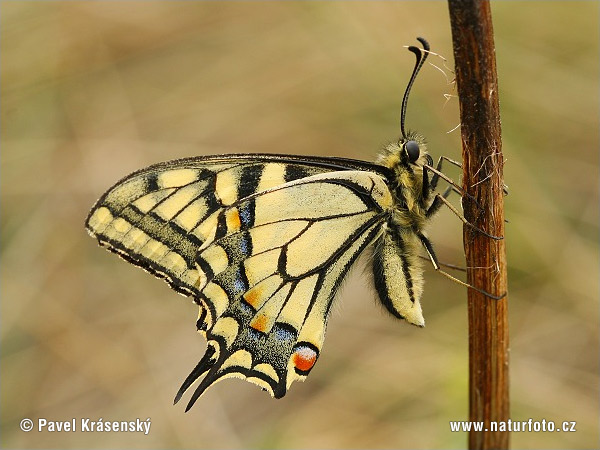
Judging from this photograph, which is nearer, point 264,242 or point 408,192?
point 408,192

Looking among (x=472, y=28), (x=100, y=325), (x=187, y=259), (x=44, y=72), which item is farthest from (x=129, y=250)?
(x=44, y=72)

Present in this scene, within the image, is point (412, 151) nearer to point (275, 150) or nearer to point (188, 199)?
point (188, 199)

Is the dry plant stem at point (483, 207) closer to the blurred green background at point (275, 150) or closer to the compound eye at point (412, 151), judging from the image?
the compound eye at point (412, 151)

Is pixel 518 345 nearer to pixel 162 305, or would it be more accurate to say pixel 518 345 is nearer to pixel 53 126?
pixel 162 305
